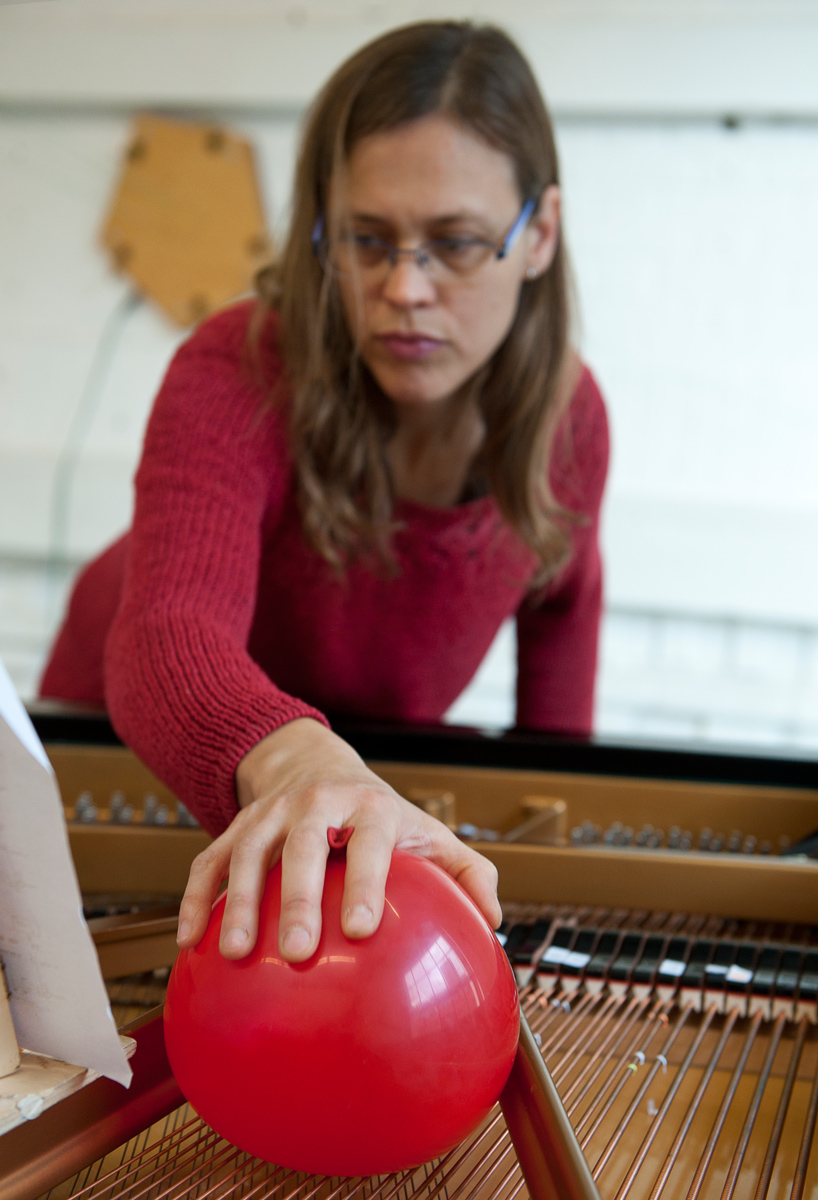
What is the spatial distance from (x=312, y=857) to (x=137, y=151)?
3.10 m

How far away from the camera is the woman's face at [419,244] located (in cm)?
105

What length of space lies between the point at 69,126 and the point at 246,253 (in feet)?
2.28

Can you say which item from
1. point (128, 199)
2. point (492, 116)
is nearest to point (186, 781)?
point (492, 116)

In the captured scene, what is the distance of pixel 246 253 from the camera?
3.09 metres

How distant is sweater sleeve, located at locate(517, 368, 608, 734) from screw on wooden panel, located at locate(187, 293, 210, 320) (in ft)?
6.25

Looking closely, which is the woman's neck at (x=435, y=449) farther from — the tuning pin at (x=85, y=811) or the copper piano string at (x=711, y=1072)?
the copper piano string at (x=711, y=1072)

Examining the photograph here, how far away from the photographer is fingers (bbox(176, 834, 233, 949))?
1.72 feet

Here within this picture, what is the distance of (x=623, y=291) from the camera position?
2.97m

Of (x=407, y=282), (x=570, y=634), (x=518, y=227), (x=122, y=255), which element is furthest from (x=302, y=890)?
(x=122, y=255)

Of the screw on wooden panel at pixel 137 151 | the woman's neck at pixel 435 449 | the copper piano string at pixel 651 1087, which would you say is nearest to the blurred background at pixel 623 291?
the screw on wooden panel at pixel 137 151

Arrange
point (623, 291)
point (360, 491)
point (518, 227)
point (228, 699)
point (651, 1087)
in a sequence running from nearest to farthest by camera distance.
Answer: point (651, 1087) → point (228, 699) → point (518, 227) → point (360, 491) → point (623, 291)

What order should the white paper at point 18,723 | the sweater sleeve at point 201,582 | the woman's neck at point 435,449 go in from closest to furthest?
the white paper at point 18,723
the sweater sleeve at point 201,582
the woman's neck at point 435,449

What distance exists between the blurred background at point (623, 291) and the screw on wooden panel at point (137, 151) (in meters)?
0.03

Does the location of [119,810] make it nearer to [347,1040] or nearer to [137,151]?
[347,1040]
